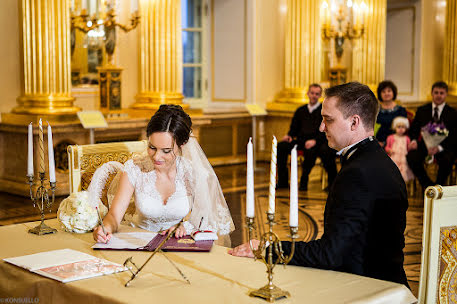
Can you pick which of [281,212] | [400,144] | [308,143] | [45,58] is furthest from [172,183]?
[400,144]

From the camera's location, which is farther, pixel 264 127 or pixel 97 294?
pixel 264 127

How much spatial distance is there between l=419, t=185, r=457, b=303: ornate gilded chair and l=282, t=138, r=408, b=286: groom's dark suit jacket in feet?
0.46

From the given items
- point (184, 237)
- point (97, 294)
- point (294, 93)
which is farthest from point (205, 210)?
point (294, 93)

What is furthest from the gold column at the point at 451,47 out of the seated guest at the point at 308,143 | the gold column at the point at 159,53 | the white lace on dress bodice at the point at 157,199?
the white lace on dress bodice at the point at 157,199

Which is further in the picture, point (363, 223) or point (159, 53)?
point (159, 53)

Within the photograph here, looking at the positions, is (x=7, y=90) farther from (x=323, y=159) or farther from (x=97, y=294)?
A: (x=97, y=294)

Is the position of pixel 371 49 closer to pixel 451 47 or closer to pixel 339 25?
pixel 339 25

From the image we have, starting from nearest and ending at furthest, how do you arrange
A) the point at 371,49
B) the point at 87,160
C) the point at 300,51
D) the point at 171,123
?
the point at 171,123 < the point at 87,160 < the point at 300,51 < the point at 371,49

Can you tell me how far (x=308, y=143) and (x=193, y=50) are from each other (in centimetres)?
362

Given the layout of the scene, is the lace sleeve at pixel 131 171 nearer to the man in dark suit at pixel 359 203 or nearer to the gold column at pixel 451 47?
the man in dark suit at pixel 359 203

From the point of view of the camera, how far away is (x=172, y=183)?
3623mm

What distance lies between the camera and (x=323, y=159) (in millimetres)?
8570

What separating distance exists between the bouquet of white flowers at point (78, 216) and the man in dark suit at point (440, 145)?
6.08 metres

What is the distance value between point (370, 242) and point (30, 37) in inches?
252
